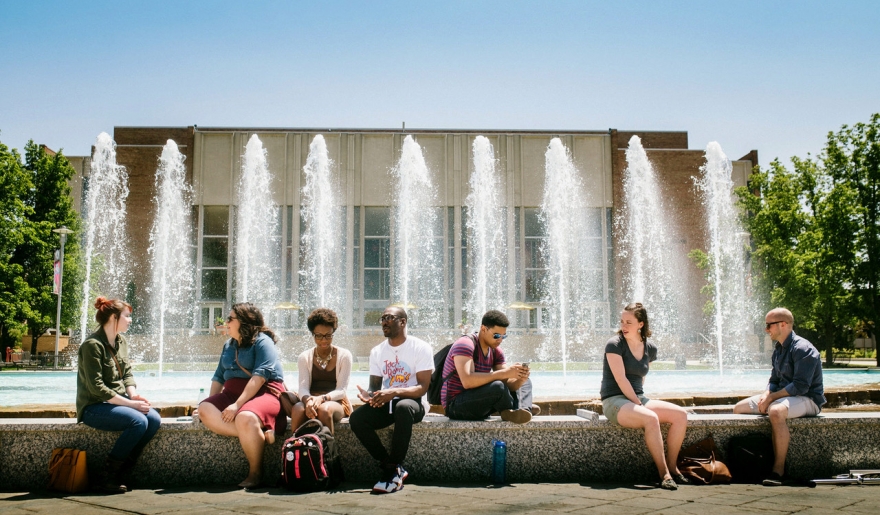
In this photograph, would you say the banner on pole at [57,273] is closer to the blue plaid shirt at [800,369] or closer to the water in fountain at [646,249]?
the blue plaid shirt at [800,369]

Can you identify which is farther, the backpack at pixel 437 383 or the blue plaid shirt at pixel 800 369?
the backpack at pixel 437 383

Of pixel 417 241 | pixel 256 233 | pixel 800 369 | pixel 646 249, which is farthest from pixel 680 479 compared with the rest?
pixel 256 233

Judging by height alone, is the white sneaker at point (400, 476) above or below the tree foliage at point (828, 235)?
below

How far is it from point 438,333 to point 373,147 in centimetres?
1285

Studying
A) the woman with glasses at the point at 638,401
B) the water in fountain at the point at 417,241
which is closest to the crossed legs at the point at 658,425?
the woman with glasses at the point at 638,401

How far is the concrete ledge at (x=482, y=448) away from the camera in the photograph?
5082 millimetres

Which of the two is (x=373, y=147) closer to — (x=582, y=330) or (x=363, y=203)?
(x=363, y=203)

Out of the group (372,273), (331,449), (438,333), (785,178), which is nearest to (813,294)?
(785,178)

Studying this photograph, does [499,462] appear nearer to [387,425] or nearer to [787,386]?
[387,425]

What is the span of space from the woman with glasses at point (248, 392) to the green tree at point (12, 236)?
76.6 feet

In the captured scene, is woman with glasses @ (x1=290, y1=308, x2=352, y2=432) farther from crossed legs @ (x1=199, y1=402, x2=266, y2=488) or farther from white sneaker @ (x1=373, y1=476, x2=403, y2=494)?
white sneaker @ (x1=373, y1=476, x2=403, y2=494)

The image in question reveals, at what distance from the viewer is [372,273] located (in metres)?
37.7

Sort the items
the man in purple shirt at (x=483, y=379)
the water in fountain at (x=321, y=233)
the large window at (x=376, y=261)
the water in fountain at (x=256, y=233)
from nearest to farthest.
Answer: the man in purple shirt at (x=483, y=379), the water in fountain at (x=256, y=233), the water in fountain at (x=321, y=233), the large window at (x=376, y=261)

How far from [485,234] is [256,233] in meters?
12.6
